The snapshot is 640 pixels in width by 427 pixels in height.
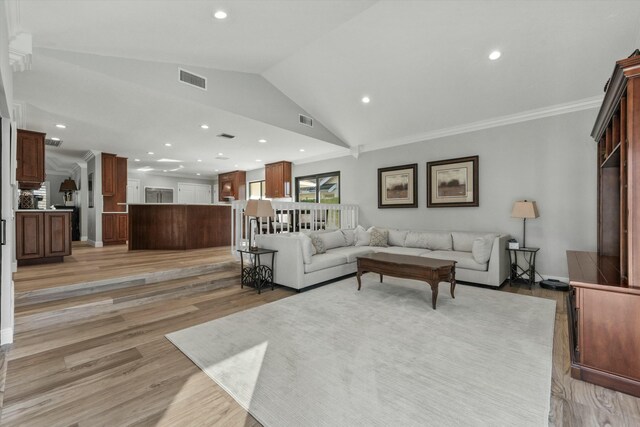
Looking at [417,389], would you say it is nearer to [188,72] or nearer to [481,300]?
[481,300]

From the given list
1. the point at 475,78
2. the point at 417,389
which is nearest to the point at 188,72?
the point at 475,78

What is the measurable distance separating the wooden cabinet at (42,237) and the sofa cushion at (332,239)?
14.9 ft

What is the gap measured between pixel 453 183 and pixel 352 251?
228 cm

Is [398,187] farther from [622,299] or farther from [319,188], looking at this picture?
[622,299]

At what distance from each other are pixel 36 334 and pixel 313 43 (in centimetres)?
450

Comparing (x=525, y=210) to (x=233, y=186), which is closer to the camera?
(x=525, y=210)

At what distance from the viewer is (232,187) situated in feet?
32.1

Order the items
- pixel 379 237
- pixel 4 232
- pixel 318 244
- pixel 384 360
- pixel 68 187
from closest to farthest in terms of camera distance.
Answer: pixel 384 360 < pixel 4 232 < pixel 318 244 < pixel 379 237 < pixel 68 187

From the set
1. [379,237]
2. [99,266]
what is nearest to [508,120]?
[379,237]

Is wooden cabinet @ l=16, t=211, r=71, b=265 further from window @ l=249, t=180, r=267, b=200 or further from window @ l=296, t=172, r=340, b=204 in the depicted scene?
window @ l=296, t=172, r=340, b=204

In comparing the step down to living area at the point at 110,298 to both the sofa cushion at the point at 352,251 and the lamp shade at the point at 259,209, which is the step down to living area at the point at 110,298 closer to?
the lamp shade at the point at 259,209

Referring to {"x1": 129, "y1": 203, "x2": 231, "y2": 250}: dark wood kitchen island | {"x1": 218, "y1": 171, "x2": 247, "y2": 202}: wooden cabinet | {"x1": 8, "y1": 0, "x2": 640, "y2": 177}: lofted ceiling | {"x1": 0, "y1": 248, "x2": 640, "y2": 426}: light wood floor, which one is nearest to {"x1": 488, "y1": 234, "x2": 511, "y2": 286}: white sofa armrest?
{"x1": 0, "y1": 248, "x2": 640, "y2": 426}: light wood floor

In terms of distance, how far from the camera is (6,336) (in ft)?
7.84

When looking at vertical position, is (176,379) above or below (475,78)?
below
